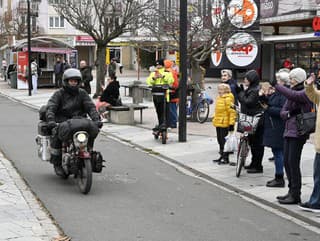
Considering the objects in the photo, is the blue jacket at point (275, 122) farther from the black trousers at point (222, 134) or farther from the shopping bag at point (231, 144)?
the black trousers at point (222, 134)

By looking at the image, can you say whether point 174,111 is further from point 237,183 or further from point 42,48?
point 42,48

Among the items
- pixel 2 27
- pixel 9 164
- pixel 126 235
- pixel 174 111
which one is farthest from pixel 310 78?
pixel 2 27

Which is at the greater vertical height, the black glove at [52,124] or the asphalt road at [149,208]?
the black glove at [52,124]

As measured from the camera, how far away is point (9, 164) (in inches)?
384

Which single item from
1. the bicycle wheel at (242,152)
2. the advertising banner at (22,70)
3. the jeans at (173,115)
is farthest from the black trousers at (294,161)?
the advertising banner at (22,70)

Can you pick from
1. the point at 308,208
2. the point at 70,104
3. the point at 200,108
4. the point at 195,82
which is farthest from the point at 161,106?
the point at 308,208

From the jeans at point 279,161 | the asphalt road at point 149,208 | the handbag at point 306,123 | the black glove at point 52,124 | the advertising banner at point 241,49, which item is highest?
the advertising banner at point 241,49

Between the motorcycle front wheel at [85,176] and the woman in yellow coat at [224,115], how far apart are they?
313cm

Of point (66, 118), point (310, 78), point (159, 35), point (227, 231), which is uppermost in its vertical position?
point (159, 35)

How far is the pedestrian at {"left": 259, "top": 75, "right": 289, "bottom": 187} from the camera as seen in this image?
816cm

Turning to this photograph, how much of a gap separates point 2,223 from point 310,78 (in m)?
3.66

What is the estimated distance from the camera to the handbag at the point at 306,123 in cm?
682

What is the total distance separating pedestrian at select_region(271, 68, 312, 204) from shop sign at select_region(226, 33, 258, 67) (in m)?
9.38

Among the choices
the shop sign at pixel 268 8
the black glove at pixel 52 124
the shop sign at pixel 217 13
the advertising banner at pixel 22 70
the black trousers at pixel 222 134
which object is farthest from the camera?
the advertising banner at pixel 22 70
